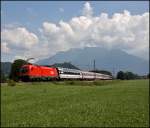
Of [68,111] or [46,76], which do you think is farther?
[46,76]

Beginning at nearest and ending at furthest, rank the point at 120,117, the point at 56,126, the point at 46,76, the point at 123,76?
the point at 56,126
the point at 120,117
the point at 46,76
the point at 123,76

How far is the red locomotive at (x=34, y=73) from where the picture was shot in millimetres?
62312

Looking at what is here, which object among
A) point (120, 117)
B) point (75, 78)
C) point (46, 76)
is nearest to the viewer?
point (120, 117)

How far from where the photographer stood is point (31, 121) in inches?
698

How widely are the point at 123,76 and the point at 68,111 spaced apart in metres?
124

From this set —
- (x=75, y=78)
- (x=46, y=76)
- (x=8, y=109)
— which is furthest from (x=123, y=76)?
(x=8, y=109)

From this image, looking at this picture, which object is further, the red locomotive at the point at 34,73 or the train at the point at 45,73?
the train at the point at 45,73

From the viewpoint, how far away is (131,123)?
17016mm

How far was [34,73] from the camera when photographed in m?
62.9

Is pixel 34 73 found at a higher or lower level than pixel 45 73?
lower

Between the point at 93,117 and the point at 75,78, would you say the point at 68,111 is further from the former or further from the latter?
the point at 75,78

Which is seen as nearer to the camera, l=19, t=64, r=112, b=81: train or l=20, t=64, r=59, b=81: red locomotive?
l=20, t=64, r=59, b=81: red locomotive

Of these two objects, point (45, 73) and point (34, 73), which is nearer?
point (34, 73)

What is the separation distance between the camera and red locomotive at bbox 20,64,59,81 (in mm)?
62312
